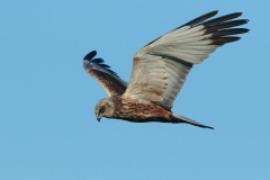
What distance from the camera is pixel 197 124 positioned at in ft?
50.8

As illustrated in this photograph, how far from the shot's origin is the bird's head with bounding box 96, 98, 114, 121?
16219 mm

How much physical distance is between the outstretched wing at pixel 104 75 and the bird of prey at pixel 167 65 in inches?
40.3

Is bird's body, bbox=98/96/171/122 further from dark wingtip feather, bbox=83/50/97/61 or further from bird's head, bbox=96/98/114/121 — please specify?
dark wingtip feather, bbox=83/50/97/61

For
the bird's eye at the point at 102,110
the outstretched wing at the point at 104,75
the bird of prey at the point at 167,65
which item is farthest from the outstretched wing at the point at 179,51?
the outstretched wing at the point at 104,75

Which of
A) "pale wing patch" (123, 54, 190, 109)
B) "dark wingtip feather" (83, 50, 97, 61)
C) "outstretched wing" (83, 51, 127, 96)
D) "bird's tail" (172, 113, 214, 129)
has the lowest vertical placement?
"bird's tail" (172, 113, 214, 129)

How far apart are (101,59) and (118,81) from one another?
247 centimetres

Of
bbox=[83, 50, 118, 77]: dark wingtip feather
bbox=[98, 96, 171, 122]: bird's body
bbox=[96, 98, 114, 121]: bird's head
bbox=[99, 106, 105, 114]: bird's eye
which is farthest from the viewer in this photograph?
bbox=[83, 50, 118, 77]: dark wingtip feather

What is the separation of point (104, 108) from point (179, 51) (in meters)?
2.02

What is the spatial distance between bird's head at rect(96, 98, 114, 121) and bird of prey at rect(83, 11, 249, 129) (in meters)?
0.02

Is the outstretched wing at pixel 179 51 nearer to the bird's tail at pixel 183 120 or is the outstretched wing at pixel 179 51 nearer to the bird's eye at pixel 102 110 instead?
the bird's tail at pixel 183 120

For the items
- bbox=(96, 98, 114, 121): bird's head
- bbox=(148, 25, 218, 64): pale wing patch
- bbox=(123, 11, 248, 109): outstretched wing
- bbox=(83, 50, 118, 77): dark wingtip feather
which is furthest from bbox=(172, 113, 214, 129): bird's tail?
bbox=(83, 50, 118, 77): dark wingtip feather

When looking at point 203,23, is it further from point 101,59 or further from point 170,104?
point 101,59

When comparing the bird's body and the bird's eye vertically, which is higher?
the bird's eye

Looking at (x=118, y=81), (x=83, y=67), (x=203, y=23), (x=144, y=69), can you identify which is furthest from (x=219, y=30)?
(x=83, y=67)
